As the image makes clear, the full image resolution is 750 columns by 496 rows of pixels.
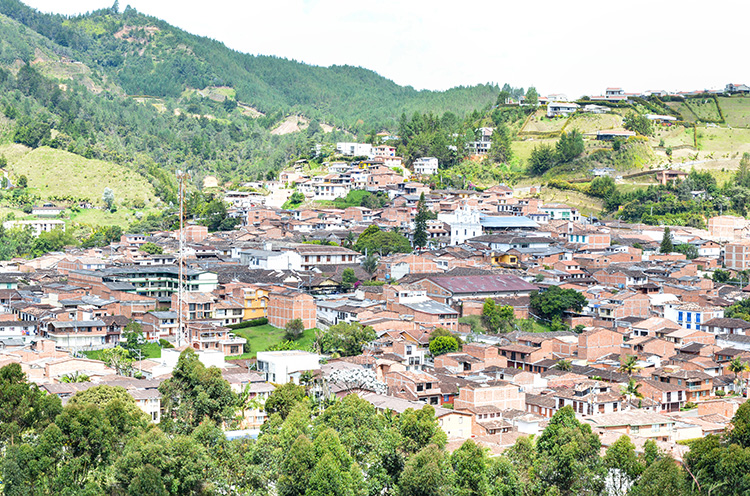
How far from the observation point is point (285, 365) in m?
29.6

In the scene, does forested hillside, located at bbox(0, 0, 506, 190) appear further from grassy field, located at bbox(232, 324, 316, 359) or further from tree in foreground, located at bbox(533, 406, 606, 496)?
tree in foreground, located at bbox(533, 406, 606, 496)

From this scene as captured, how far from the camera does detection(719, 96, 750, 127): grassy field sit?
247 ft

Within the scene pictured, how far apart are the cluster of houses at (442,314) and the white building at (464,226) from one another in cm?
8

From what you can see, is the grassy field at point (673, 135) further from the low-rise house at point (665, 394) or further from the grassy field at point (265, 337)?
the low-rise house at point (665, 394)

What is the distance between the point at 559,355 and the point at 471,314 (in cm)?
545

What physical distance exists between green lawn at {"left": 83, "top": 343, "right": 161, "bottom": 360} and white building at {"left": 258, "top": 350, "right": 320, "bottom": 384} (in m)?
4.73

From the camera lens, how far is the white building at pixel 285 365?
29.5 m

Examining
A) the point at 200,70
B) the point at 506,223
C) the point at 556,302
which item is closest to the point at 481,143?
the point at 506,223

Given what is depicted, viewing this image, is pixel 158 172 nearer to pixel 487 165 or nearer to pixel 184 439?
pixel 487 165

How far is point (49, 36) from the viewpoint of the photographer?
5477 inches

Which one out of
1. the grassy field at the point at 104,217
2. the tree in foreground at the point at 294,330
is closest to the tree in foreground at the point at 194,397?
the tree in foreground at the point at 294,330

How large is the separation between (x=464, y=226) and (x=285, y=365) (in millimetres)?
24548

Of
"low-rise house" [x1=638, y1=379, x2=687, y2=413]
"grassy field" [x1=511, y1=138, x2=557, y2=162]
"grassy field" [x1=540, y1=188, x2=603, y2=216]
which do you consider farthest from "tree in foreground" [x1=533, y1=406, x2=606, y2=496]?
"grassy field" [x1=511, y1=138, x2=557, y2=162]

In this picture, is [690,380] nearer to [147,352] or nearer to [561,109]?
[147,352]
